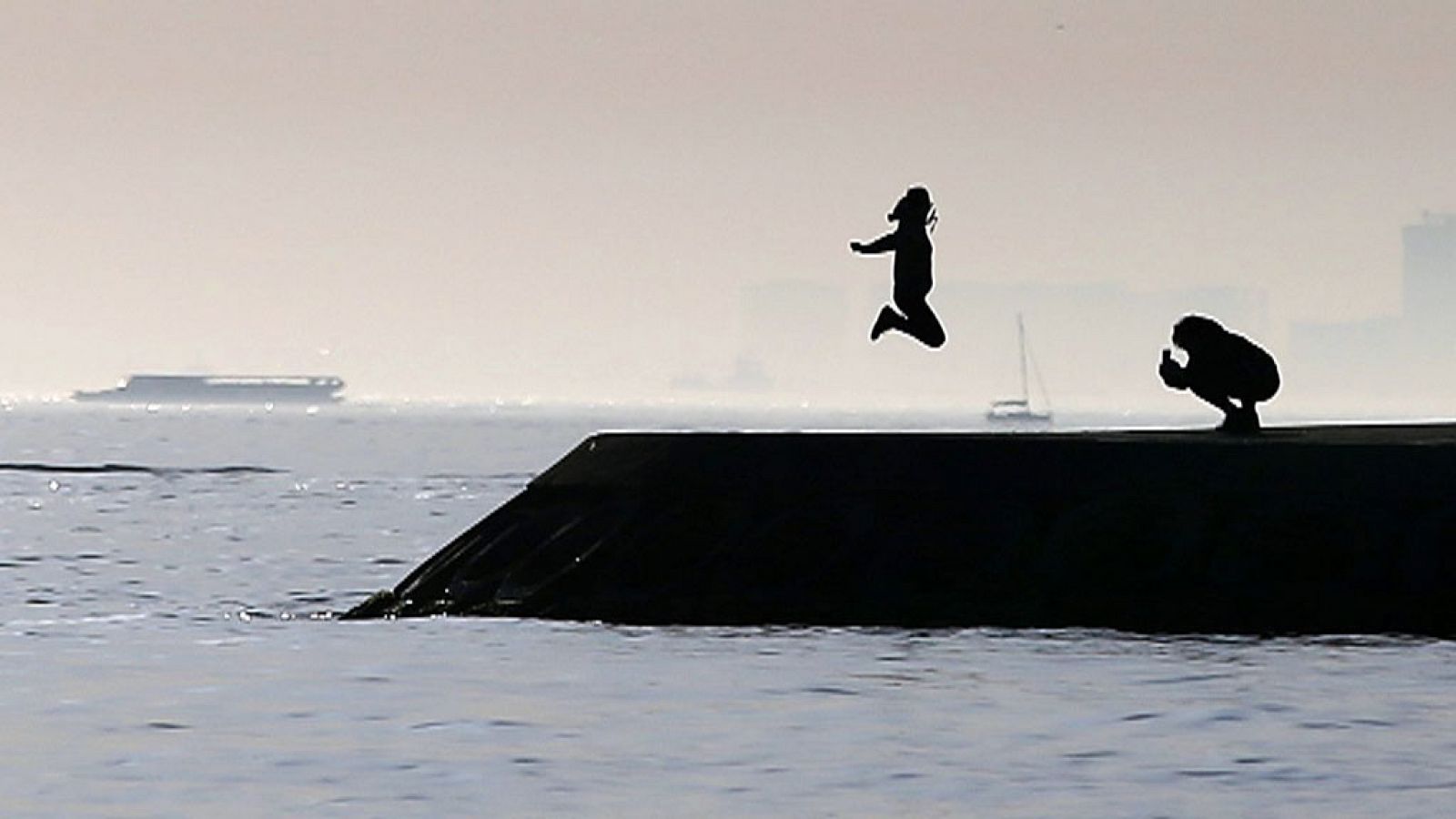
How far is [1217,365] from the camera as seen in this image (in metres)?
35.8

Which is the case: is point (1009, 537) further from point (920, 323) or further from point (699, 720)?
point (699, 720)

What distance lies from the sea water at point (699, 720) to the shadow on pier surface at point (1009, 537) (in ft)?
2.24

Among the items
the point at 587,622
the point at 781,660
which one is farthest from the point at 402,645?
the point at 781,660

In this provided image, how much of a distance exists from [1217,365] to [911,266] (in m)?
3.63

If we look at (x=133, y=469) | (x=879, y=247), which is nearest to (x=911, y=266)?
(x=879, y=247)

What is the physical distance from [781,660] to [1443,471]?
7.56 metres

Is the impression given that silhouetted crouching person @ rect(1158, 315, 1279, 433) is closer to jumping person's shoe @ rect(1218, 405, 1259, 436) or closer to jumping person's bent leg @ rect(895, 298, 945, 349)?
jumping person's shoe @ rect(1218, 405, 1259, 436)

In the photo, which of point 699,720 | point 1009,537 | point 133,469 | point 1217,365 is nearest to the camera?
point 699,720

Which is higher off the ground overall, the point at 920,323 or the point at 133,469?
the point at 920,323

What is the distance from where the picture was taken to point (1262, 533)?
1319 inches

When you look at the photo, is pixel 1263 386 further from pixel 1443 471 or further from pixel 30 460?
pixel 30 460

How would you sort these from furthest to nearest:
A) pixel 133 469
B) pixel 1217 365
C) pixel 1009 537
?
pixel 133 469 < pixel 1217 365 < pixel 1009 537

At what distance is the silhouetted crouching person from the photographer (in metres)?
35.5

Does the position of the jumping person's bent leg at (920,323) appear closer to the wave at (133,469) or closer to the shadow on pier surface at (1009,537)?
the shadow on pier surface at (1009,537)
